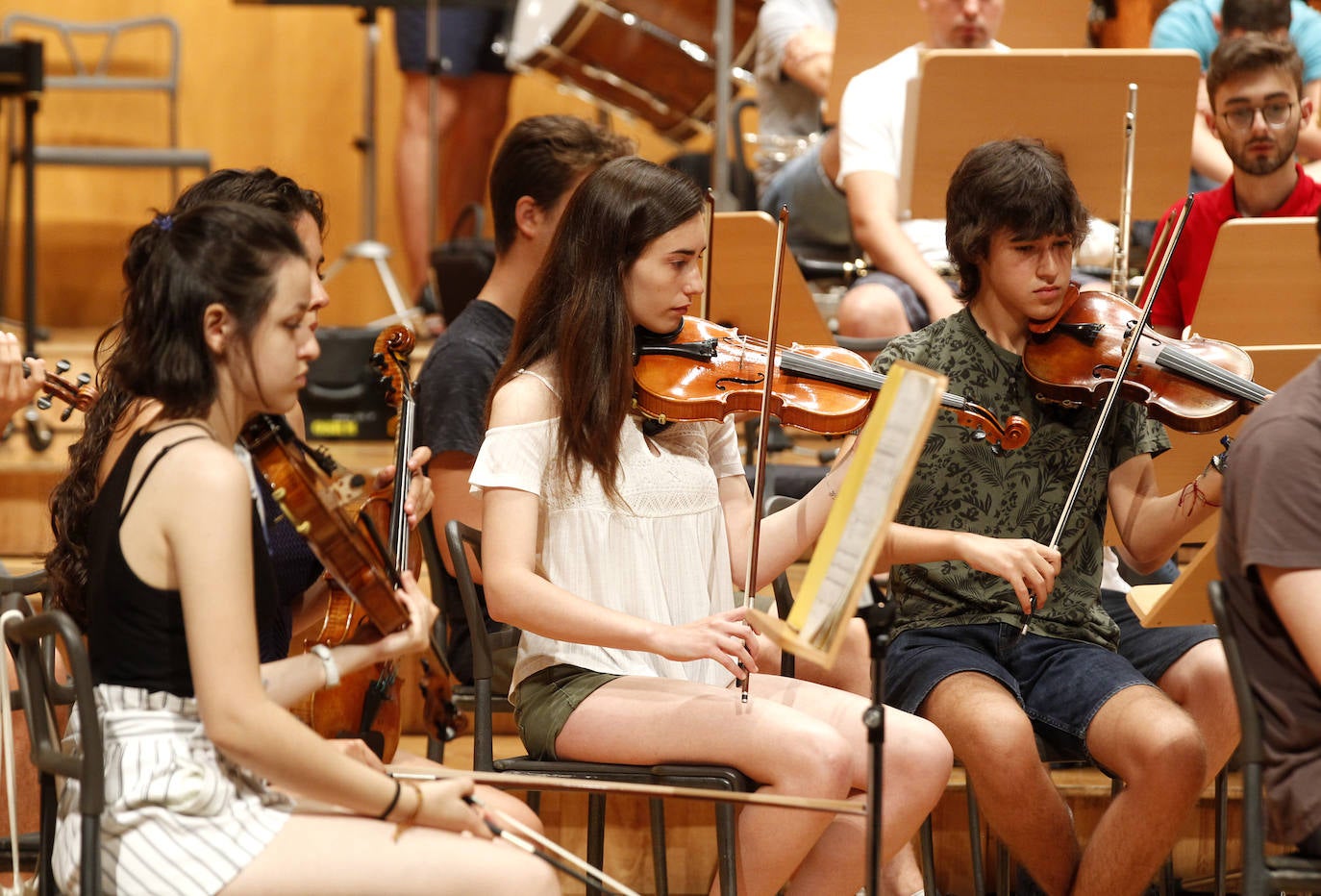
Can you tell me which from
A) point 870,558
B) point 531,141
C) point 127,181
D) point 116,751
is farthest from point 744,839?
point 127,181

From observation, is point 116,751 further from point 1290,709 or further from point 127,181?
point 127,181

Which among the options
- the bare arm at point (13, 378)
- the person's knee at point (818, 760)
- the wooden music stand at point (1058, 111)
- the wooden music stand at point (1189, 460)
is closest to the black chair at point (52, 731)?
the bare arm at point (13, 378)

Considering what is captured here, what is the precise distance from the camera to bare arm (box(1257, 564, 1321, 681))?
1.58 meters

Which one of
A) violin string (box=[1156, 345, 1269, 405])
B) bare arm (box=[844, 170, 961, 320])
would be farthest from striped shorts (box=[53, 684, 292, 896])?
bare arm (box=[844, 170, 961, 320])

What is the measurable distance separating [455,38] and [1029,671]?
3.39 meters

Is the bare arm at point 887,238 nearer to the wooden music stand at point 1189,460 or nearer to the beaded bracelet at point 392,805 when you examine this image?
the wooden music stand at point 1189,460

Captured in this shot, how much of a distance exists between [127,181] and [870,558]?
5061mm

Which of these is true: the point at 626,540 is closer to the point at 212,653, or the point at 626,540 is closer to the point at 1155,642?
the point at 212,653

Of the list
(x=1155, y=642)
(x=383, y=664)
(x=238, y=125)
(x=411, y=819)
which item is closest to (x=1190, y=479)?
(x=1155, y=642)

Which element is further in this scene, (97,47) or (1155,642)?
(97,47)

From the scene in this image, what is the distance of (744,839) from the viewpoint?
1923 mm

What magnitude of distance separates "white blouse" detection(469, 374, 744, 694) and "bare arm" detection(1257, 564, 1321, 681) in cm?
75

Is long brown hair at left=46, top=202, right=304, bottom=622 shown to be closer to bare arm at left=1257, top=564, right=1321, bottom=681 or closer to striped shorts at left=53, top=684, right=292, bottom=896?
striped shorts at left=53, top=684, right=292, bottom=896

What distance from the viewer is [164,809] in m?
1.50
